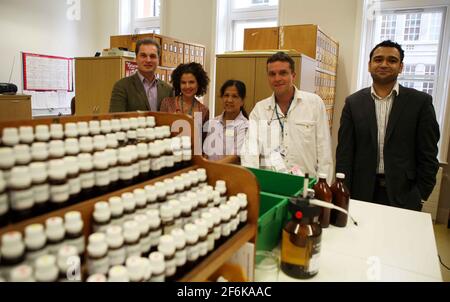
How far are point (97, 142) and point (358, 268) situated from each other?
0.95 m

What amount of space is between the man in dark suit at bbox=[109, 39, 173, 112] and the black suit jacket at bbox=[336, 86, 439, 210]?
151cm

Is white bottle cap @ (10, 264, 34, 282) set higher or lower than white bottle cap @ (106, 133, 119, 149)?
lower

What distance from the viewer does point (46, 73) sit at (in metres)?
5.17

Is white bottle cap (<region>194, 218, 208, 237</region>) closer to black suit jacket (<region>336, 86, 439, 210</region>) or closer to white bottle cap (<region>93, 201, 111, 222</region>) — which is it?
white bottle cap (<region>93, 201, 111, 222</region>)

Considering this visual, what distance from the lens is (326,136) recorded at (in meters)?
2.11

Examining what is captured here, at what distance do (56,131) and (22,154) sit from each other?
0.17 m

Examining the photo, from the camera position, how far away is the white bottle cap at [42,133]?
841 millimetres

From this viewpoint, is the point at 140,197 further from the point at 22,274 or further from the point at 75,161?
the point at 22,274

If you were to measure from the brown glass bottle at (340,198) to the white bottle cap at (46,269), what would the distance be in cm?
112

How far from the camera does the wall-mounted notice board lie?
4.94 meters

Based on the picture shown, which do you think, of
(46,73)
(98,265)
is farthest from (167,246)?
(46,73)

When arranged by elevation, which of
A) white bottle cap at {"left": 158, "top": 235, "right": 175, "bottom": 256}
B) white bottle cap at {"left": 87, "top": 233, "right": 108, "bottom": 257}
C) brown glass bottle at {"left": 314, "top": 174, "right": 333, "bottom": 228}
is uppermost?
white bottle cap at {"left": 87, "top": 233, "right": 108, "bottom": 257}

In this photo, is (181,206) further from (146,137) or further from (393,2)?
(393,2)

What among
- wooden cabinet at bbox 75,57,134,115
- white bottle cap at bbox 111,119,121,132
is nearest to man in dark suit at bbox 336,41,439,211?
white bottle cap at bbox 111,119,121,132
